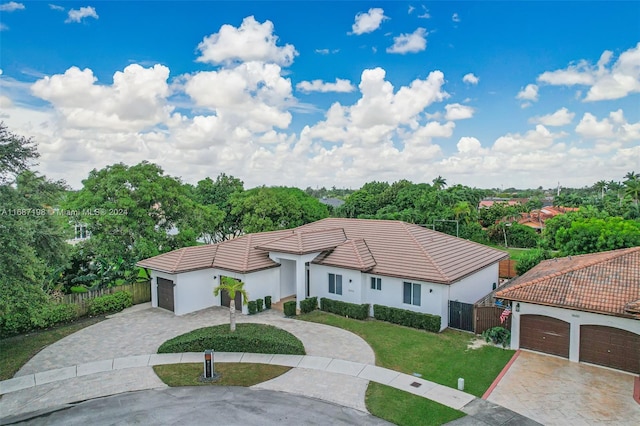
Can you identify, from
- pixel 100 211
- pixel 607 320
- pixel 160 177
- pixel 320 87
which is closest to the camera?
pixel 607 320

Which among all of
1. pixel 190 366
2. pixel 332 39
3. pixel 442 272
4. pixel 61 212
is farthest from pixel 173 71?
pixel 442 272

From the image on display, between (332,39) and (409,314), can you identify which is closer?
(409,314)

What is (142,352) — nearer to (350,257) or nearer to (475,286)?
(350,257)

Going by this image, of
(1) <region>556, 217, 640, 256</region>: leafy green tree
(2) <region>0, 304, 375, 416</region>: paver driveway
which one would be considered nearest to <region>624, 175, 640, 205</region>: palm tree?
(1) <region>556, 217, 640, 256</region>: leafy green tree

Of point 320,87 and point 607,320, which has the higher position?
point 320,87

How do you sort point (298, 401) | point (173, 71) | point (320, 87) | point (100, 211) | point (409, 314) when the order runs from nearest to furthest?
point (298, 401), point (409, 314), point (173, 71), point (100, 211), point (320, 87)

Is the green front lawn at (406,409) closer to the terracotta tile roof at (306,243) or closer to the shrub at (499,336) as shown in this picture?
the shrub at (499,336)

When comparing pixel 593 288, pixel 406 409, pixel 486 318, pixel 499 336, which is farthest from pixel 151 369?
pixel 593 288

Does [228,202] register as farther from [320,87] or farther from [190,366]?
[190,366]
